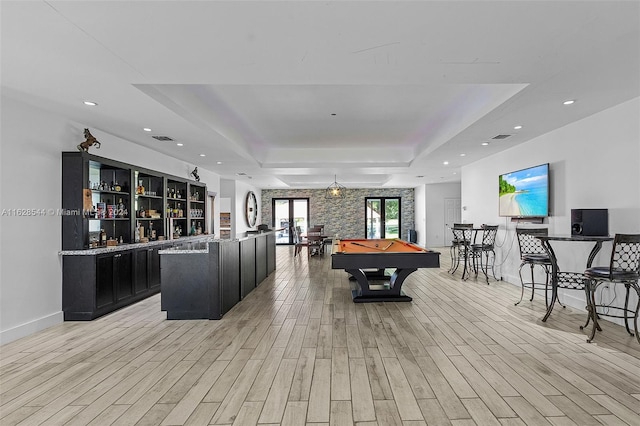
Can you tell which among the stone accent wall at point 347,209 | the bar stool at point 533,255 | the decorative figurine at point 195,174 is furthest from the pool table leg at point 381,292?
the stone accent wall at point 347,209

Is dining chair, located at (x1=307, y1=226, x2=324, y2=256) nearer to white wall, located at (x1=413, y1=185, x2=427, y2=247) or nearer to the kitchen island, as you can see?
white wall, located at (x1=413, y1=185, x2=427, y2=247)

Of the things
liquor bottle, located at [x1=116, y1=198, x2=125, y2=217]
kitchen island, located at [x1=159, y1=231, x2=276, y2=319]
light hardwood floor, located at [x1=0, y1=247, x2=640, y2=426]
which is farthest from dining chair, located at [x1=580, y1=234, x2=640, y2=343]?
liquor bottle, located at [x1=116, y1=198, x2=125, y2=217]

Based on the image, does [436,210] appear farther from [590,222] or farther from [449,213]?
[590,222]

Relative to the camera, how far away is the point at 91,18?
2.21 metres

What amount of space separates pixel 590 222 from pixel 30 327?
6.81m

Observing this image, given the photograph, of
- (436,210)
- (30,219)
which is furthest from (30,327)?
(436,210)

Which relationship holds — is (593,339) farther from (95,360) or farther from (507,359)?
(95,360)

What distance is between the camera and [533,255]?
497 centimetres

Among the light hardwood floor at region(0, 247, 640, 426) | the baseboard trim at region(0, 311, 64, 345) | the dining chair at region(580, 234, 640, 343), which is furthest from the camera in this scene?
the baseboard trim at region(0, 311, 64, 345)

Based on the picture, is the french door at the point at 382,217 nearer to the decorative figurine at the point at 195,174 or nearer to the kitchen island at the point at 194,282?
the decorative figurine at the point at 195,174

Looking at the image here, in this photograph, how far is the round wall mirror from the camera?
13.3 metres

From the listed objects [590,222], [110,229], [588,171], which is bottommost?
[110,229]

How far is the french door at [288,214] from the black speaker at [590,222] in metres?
11.5

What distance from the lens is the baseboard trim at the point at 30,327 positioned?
3.68 metres
